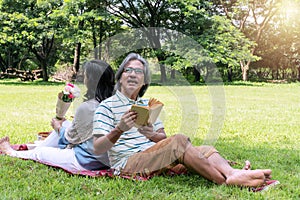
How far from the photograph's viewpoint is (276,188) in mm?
2855

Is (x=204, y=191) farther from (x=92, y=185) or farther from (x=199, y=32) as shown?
(x=199, y=32)

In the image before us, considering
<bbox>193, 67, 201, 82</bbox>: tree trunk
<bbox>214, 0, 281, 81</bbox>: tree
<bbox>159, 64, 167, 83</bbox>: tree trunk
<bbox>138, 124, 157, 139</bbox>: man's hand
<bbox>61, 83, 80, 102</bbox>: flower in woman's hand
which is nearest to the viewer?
<bbox>159, 64, 167, 83</bbox>: tree trunk

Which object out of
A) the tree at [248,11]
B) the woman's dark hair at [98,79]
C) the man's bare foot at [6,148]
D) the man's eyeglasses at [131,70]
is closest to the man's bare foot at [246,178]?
the man's eyeglasses at [131,70]

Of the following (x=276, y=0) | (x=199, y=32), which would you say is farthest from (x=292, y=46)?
(x=199, y=32)

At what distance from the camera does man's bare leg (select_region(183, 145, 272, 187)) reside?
108 inches

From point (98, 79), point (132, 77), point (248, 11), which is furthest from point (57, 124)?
point (248, 11)

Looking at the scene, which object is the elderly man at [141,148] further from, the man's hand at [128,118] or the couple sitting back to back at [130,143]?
the man's hand at [128,118]

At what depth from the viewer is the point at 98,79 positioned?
2988 millimetres

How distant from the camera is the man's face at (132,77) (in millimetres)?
2715

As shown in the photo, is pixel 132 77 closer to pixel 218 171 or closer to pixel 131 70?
pixel 131 70

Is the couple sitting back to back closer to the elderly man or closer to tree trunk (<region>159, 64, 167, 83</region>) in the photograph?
the elderly man

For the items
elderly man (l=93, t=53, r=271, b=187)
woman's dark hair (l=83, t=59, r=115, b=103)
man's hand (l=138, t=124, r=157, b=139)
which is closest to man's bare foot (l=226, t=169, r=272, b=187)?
elderly man (l=93, t=53, r=271, b=187)

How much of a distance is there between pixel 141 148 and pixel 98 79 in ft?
2.12

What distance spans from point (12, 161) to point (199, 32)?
14817 millimetres
